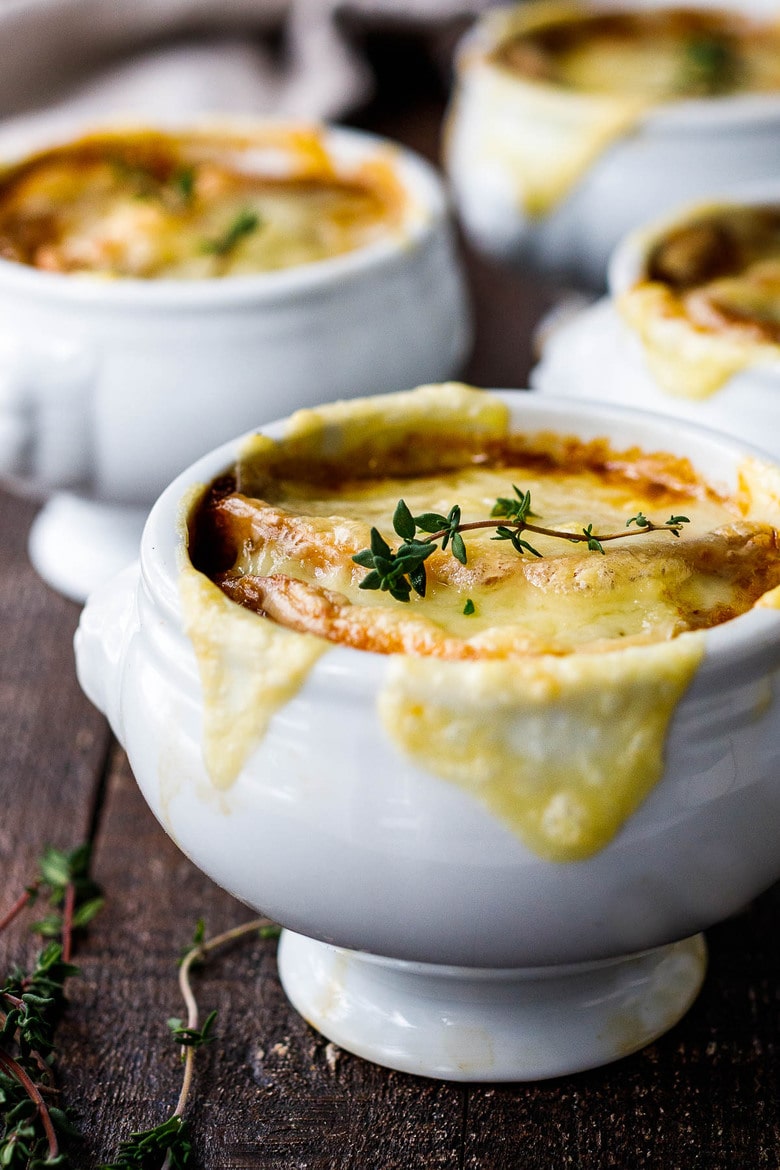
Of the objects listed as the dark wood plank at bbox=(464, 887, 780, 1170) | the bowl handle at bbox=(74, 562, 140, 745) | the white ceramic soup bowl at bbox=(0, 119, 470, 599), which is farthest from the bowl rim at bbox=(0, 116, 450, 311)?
the dark wood plank at bbox=(464, 887, 780, 1170)

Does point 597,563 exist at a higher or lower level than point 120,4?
higher

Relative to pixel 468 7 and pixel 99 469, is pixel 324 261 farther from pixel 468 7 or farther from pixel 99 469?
pixel 468 7

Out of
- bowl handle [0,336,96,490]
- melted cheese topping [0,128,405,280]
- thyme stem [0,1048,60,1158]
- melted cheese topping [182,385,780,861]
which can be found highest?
melted cheese topping [182,385,780,861]

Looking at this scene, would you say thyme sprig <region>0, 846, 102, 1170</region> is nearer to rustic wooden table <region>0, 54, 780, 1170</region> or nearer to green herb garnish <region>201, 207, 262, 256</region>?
rustic wooden table <region>0, 54, 780, 1170</region>

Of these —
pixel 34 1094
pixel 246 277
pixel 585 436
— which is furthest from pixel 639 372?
pixel 34 1094

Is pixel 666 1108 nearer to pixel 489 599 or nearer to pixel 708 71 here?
pixel 489 599

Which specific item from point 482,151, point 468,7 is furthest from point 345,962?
point 468,7

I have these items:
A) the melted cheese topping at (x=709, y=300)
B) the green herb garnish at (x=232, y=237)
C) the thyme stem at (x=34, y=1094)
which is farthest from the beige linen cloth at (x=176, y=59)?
the thyme stem at (x=34, y=1094)
